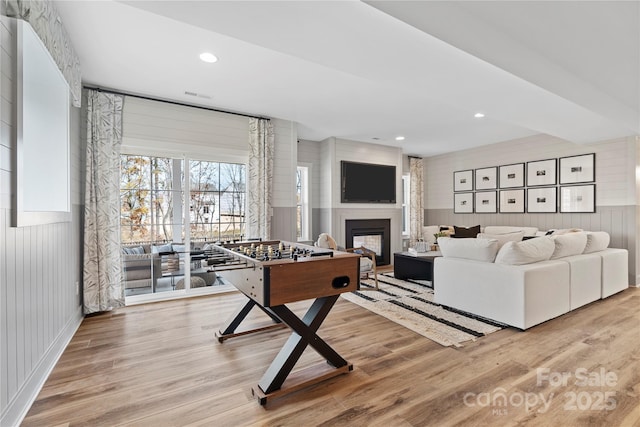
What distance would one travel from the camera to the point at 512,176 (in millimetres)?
5949

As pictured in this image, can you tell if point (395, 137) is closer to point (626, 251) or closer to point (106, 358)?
point (626, 251)

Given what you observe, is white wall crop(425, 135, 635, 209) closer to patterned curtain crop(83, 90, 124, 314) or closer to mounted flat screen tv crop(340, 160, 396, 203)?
mounted flat screen tv crop(340, 160, 396, 203)

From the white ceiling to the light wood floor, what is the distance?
7.48ft

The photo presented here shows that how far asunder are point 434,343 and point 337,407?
1.22 meters

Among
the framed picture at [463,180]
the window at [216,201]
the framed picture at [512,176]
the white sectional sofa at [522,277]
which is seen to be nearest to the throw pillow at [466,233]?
the framed picture at [512,176]

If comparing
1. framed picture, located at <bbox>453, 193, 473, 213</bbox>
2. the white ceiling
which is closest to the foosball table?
the white ceiling

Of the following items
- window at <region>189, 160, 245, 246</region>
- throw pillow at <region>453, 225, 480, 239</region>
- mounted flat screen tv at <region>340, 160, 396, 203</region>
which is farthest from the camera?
mounted flat screen tv at <region>340, 160, 396, 203</region>

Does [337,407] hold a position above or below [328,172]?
below

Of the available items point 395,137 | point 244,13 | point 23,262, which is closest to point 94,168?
point 23,262

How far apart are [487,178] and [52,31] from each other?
696 cm

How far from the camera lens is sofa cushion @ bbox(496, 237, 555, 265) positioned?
2943 mm

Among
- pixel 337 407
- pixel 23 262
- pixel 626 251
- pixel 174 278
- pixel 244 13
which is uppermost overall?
pixel 244 13

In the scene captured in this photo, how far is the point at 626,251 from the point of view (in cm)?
428

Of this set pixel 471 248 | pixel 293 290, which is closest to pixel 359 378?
pixel 293 290
